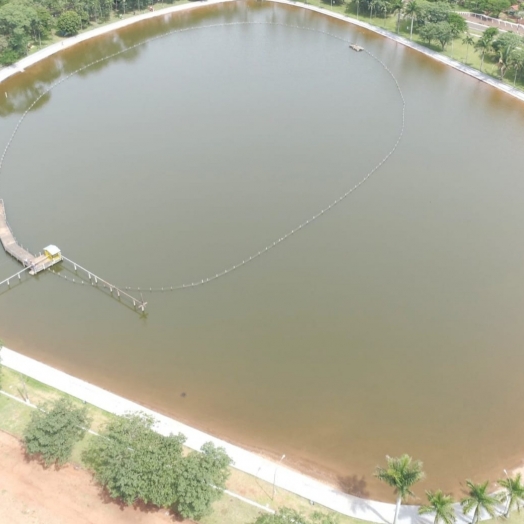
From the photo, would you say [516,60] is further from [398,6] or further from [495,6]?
[398,6]

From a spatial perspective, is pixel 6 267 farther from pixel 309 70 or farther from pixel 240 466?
pixel 309 70

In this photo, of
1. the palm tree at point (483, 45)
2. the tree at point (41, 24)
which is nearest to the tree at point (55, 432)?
the tree at point (41, 24)

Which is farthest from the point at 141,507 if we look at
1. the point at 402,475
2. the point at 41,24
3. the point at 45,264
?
the point at 41,24

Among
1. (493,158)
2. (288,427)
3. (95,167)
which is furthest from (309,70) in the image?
(288,427)

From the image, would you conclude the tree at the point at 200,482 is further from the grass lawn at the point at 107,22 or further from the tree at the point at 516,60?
the grass lawn at the point at 107,22

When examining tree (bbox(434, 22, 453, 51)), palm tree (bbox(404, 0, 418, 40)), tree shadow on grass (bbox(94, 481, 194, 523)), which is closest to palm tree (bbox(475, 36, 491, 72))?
tree (bbox(434, 22, 453, 51))

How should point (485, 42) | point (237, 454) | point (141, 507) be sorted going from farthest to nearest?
1. point (485, 42)
2. point (237, 454)
3. point (141, 507)
